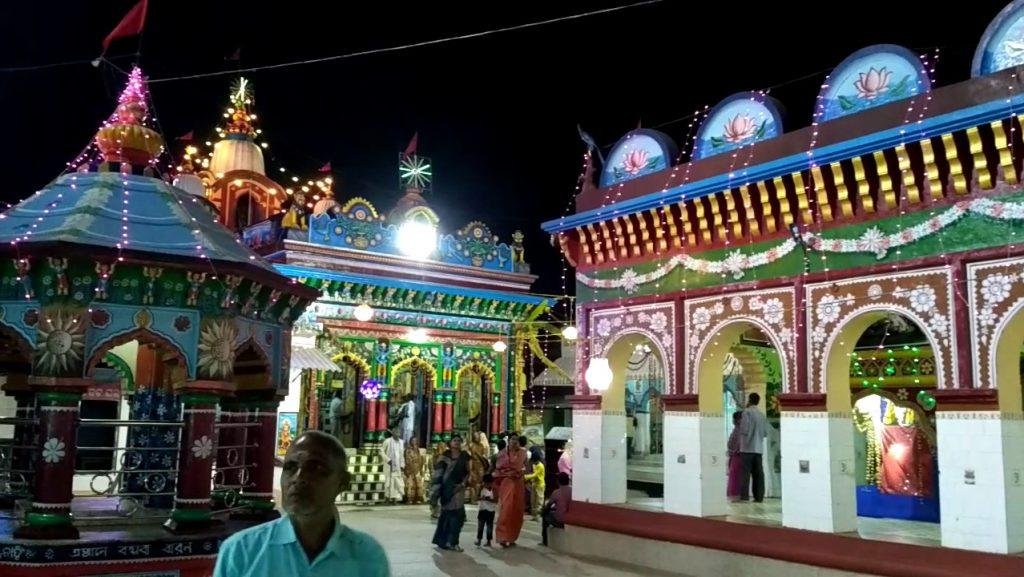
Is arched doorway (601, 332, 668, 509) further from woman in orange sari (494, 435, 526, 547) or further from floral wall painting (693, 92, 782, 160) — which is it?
floral wall painting (693, 92, 782, 160)

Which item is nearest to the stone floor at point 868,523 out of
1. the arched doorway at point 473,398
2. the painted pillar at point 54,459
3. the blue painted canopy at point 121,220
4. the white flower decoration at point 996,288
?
the white flower decoration at point 996,288

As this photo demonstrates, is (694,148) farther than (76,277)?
Yes

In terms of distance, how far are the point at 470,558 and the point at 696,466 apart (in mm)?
3492

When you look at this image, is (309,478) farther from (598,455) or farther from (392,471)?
(392,471)

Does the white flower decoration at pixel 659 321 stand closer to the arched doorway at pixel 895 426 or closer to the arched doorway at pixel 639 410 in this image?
the arched doorway at pixel 639 410

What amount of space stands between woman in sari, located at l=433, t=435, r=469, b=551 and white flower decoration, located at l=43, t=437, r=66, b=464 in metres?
6.21

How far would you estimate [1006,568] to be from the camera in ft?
28.0

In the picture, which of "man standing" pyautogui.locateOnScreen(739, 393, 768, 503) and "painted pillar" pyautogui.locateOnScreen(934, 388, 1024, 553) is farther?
"man standing" pyautogui.locateOnScreen(739, 393, 768, 503)

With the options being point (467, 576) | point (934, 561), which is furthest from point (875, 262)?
point (467, 576)

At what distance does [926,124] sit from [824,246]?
1921mm

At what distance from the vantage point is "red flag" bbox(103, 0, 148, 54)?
941 cm

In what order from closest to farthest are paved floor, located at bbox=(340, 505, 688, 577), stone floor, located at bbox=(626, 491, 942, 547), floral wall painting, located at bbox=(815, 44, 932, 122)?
stone floor, located at bbox=(626, 491, 942, 547) → floral wall painting, located at bbox=(815, 44, 932, 122) → paved floor, located at bbox=(340, 505, 688, 577)

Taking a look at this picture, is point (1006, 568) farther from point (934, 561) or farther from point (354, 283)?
point (354, 283)

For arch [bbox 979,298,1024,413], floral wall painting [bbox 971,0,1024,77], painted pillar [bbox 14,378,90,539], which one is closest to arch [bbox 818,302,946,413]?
arch [bbox 979,298,1024,413]
